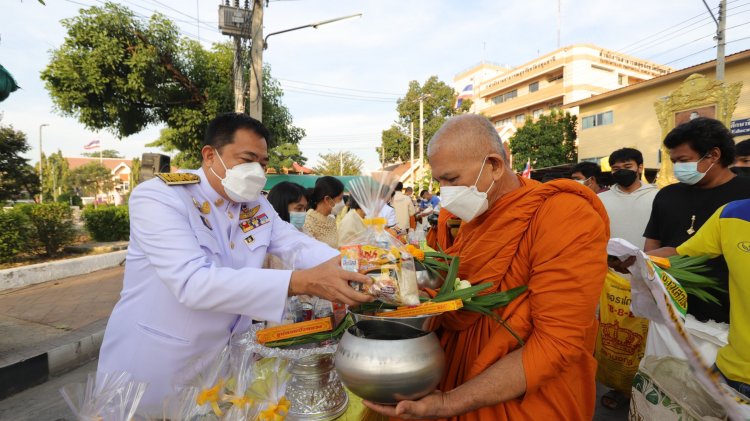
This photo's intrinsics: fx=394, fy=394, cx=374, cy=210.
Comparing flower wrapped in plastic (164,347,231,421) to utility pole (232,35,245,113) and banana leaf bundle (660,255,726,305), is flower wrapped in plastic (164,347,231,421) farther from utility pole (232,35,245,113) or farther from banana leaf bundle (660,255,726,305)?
utility pole (232,35,245,113)

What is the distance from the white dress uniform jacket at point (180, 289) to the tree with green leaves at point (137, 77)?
1101cm

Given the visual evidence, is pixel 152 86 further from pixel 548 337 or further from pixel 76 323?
pixel 548 337

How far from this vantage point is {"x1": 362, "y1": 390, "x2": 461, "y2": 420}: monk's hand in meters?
1.27

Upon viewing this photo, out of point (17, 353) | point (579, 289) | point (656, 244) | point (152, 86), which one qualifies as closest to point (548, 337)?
point (579, 289)

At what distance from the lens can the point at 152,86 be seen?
37.2ft

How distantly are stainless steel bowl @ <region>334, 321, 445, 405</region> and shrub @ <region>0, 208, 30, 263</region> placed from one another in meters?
9.68

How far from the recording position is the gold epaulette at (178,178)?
1.85 meters

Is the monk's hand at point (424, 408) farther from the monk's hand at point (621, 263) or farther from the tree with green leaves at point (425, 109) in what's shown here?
the tree with green leaves at point (425, 109)

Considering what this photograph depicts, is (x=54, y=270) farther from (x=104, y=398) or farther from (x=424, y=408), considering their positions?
(x=424, y=408)

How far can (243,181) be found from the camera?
208cm

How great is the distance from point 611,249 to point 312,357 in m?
1.54

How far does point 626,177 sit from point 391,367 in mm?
4312

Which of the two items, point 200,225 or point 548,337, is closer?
point 548,337

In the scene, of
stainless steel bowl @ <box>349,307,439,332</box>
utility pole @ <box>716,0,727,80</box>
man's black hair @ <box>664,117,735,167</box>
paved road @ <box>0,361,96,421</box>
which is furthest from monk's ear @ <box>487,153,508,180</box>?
utility pole @ <box>716,0,727,80</box>
